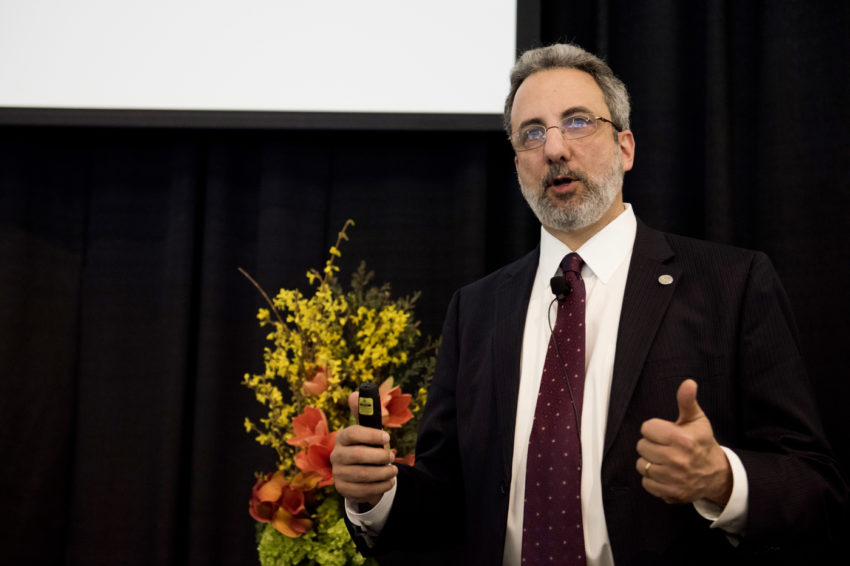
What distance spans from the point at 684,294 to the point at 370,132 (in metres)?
1.38

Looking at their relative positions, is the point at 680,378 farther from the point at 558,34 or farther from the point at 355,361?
the point at 558,34

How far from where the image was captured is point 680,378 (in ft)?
4.28

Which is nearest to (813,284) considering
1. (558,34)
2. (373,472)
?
(558,34)

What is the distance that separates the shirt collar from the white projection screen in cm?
80

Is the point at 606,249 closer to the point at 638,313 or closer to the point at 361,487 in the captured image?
the point at 638,313

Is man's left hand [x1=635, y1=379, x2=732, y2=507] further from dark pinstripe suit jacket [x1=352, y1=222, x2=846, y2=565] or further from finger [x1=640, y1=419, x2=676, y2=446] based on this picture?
dark pinstripe suit jacket [x1=352, y1=222, x2=846, y2=565]

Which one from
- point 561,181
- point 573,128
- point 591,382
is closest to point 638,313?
point 591,382

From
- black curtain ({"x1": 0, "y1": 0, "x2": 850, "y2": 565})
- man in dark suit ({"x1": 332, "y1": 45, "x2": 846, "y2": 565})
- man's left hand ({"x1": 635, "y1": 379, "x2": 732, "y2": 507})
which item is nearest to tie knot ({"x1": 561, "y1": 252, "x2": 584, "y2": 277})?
man in dark suit ({"x1": 332, "y1": 45, "x2": 846, "y2": 565})

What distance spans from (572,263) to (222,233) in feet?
4.79

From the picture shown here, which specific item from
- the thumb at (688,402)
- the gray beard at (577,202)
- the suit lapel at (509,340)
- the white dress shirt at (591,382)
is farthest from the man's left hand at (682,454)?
the gray beard at (577,202)

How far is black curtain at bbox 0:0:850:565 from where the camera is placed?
7.15 feet

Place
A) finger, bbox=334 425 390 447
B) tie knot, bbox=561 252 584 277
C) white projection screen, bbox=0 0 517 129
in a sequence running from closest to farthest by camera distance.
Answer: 1. finger, bbox=334 425 390 447
2. tie knot, bbox=561 252 584 277
3. white projection screen, bbox=0 0 517 129

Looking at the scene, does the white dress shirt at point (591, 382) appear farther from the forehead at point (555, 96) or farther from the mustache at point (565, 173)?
the forehead at point (555, 96)

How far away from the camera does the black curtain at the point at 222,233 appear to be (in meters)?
2.18
